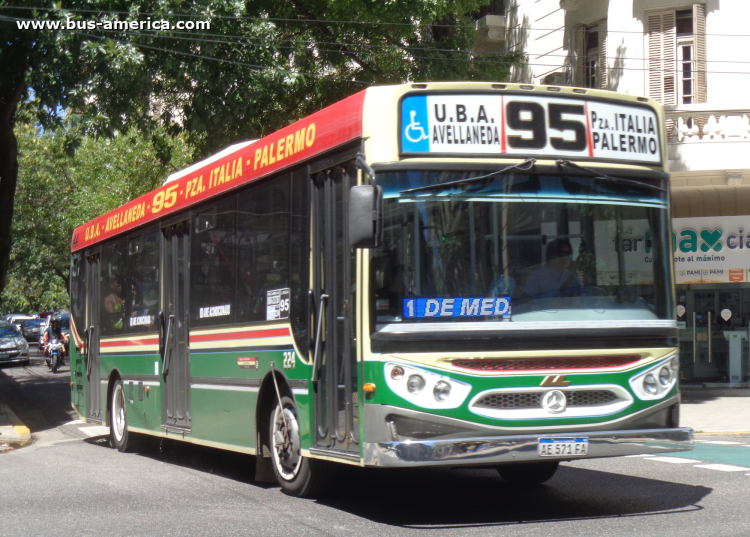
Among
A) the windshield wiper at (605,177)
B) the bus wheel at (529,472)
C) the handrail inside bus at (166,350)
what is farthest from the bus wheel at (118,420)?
the windshield wiper at (605,177)

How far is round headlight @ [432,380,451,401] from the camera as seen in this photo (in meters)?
7.02

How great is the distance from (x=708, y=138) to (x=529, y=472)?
37.4ft

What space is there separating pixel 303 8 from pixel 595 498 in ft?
48.0

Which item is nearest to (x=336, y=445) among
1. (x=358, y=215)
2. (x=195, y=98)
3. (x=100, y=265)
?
(x=358, y=215)

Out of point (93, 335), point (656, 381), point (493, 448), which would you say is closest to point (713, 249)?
point (93, 335)

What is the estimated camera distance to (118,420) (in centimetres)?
1388

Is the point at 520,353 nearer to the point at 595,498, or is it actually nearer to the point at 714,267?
the point at 595,498

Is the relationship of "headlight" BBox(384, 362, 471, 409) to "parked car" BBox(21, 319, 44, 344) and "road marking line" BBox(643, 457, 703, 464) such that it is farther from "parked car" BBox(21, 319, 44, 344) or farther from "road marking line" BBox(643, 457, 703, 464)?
"parked car" BBox(21, 319, 44, 344)

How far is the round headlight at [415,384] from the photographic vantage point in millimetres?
7012

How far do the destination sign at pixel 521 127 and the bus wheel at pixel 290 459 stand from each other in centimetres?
258

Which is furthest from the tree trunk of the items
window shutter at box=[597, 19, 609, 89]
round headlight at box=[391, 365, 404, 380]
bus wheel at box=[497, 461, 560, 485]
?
Answer: round headlight at box=[391, 365, 404, 380]

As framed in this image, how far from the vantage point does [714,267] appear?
19578 millimetres

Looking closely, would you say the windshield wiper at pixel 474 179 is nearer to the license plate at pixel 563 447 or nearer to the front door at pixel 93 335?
the license plate at pixel 563 447

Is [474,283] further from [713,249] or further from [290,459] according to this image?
[713,249]
